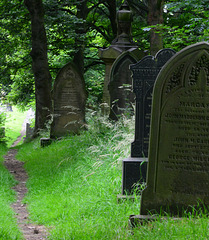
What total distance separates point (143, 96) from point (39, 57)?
972 cm

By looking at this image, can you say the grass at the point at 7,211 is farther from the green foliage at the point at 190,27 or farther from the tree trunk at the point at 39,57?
the tree trunk at the point at 39,57

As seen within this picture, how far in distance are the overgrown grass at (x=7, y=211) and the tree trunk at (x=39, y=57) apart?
272 inches

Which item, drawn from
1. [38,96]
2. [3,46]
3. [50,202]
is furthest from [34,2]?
[50,202]

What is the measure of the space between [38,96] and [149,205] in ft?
39.2

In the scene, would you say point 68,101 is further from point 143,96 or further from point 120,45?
point 143,96

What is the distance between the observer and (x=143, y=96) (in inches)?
273

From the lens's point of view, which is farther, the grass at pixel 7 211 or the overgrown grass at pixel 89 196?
the grass at pixel 7 211

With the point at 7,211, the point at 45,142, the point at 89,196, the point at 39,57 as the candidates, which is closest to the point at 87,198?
the point at 89,196

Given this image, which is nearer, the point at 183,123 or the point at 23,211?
the point at 183,123

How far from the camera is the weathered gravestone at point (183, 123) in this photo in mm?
4848

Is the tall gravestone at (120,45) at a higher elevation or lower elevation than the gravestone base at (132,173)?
higher

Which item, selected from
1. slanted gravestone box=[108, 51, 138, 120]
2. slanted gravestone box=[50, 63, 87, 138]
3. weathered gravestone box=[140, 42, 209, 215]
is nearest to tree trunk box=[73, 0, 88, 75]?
slanted gravestone box=[50, 63, 87, 138]

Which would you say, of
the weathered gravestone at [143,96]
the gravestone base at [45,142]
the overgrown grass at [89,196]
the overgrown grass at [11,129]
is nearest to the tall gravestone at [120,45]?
the gravestone base at [45,142]

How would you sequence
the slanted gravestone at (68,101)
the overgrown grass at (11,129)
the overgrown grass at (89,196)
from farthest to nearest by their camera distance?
the overgrown grass at (11,129) → the slanted gravestone at (68,101) → the overgrown grass at (89,196)
